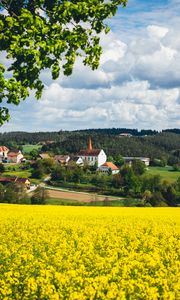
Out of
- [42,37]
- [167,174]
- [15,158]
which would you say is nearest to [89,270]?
[42,37]

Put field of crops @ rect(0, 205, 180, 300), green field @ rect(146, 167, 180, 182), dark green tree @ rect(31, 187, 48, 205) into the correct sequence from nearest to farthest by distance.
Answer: field of crops @ rect(0, 205, 180, 300)
dark green tree @ rect(31, 187, 48, 205)
green field @ rect(146, 167, 180, 182)

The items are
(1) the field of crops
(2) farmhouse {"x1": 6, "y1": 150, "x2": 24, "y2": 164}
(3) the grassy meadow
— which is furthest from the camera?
(2) farmhouse {"x1": 6, "y1": 150, "x2": 24, "y2": 164}

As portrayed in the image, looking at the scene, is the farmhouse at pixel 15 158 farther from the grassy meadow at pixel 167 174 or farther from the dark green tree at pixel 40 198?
the dark green tree at pixel 40 198

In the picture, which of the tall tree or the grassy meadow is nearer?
the tall tree

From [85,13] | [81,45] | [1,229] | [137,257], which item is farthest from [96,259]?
[1,229]

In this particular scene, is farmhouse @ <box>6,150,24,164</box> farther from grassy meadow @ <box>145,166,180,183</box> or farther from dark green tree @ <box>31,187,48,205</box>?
dark green tree @ <box>31,187,48,205</box>

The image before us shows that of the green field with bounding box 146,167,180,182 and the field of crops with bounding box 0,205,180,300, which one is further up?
the field of crops with bounding box 0,205,180,300

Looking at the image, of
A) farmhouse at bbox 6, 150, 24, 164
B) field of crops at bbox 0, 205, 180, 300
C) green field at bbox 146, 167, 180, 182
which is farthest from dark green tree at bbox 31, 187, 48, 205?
farmhouse at bbox 6, 150, 24, 164

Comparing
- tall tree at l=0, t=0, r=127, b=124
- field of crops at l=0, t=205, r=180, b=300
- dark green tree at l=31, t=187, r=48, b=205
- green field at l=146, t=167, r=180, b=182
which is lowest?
green field at l=146, t=167, r=180, b=182

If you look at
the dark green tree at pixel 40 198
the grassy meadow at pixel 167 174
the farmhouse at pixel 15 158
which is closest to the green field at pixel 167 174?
the grassy meadow at pixel 167 174

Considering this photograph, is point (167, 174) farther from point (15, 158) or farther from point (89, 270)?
point (89, 270)

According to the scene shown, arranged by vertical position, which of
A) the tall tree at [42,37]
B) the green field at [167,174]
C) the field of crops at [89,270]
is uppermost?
the tall tree at [42,37]

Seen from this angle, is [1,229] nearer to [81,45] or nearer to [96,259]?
[96,259]

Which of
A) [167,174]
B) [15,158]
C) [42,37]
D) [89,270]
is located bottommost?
[167,174]
